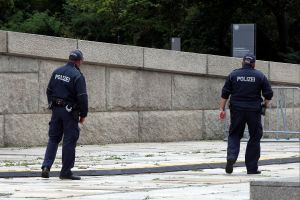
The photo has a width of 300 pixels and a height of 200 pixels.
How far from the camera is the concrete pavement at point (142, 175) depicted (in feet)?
37.7

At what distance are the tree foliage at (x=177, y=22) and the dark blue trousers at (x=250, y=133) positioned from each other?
2188 cm

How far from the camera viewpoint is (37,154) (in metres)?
18.3

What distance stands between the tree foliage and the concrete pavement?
Result: 17.8 m

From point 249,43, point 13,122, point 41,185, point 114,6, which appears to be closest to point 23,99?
point 13,122

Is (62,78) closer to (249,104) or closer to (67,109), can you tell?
(67,109)

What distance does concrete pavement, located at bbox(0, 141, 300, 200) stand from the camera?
11.5 metres

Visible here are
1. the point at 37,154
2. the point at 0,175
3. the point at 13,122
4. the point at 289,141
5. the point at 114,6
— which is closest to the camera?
the point at 0,175

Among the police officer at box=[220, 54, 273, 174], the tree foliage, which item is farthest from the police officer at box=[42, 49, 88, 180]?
the tree foliage

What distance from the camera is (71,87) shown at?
13.9m

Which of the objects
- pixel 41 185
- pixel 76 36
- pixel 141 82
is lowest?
pixel 41 185

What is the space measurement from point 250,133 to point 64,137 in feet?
9.70

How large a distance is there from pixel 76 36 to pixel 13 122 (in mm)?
32337

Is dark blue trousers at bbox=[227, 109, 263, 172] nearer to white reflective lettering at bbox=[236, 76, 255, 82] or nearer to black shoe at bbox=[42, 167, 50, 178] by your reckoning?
white reflective lettering at bbox=[236, 76, 255, 82]

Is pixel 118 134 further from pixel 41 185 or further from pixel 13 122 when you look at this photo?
pixel 41 185
